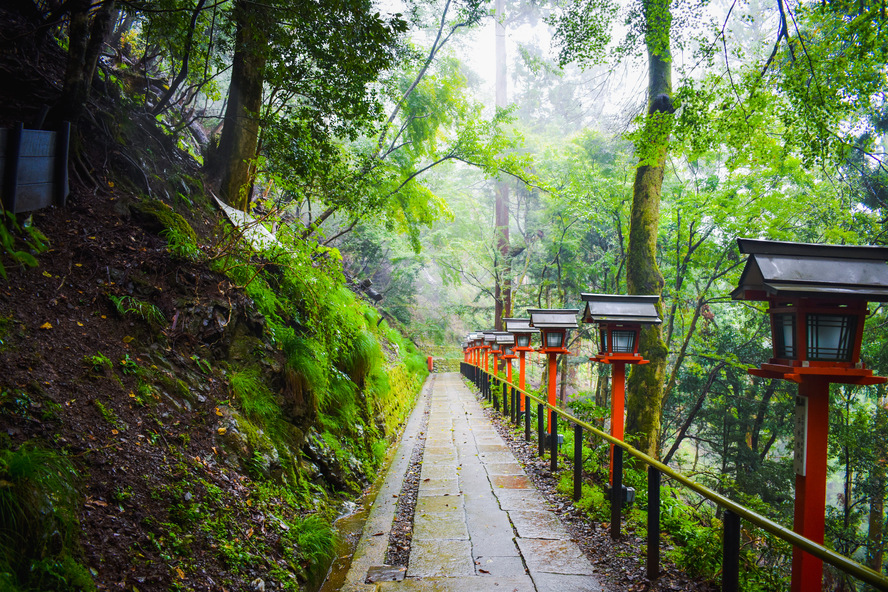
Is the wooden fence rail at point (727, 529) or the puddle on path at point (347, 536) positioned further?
the puddle on path at point (347, 536)

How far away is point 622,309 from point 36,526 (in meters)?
→ 5.23

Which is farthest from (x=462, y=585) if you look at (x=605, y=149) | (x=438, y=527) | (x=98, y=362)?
(x=605, y=149)

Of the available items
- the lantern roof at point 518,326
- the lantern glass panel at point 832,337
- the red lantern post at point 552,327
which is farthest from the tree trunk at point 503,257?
the lantern glass panel at point 832,337

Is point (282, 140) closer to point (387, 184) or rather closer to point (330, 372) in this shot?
point (330, 372)

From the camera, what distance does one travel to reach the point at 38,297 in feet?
9.79

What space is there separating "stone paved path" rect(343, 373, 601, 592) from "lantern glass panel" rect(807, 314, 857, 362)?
88.1 inches

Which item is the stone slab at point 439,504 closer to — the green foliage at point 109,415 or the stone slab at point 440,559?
the stone slab at point 440,559

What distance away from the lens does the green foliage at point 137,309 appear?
3402 millimetres

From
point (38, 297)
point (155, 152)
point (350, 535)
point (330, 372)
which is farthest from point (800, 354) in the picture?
point (155, 152)

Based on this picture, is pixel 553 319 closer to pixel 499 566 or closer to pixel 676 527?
pixel 676 527

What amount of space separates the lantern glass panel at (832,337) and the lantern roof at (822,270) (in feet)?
0.53

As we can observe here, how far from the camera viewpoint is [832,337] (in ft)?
9.22

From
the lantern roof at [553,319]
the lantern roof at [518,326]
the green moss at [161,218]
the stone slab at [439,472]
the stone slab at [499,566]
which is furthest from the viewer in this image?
the lantern roof at [518,326]

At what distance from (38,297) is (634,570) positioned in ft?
15.7
